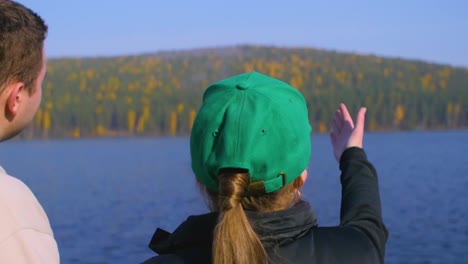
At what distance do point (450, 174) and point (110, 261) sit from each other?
19976 mm

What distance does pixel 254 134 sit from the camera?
1595mm

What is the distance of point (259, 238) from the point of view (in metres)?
1.60

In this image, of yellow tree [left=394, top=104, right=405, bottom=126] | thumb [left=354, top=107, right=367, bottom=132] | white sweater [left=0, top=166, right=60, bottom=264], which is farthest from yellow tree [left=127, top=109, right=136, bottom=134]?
white sweater [left=0, top=166, right=60, bottom=264]

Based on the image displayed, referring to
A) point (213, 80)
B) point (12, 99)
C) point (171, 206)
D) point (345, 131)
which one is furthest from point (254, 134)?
point (213, 80)

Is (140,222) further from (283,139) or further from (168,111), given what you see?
(168,111)

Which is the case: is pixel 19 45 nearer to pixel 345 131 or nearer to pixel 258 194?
pixel 258 194

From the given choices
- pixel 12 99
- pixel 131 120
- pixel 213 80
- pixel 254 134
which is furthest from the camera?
pixel 213 80

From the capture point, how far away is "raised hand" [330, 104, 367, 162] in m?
1.83

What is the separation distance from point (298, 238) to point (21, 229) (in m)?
0.58

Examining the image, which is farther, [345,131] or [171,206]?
[171,206]

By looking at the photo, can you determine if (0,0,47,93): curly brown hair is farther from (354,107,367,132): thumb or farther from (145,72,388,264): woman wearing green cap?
(354,107,367,132): thumb

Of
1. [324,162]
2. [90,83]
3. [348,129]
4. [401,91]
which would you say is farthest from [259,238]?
[90,83]

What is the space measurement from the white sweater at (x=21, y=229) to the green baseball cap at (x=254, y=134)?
393 mm

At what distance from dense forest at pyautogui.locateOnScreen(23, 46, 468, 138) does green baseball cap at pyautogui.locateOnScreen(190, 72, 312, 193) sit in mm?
85268
